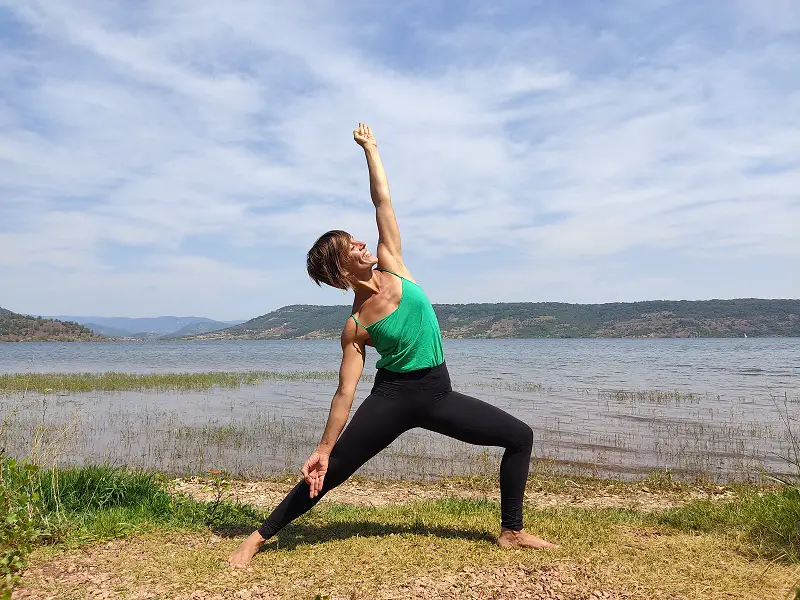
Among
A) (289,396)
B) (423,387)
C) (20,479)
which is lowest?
(289,396)

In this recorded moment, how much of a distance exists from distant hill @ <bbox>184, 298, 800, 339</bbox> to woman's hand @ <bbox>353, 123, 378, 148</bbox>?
13771 cm

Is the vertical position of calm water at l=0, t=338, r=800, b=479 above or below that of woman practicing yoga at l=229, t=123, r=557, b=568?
below

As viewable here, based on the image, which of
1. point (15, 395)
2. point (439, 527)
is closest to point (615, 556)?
point (439, 527)

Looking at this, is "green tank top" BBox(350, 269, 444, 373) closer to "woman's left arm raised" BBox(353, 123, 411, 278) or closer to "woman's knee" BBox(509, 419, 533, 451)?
"woman's left arm raised" BBox(353, 123, 411, 278)

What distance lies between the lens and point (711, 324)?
132m

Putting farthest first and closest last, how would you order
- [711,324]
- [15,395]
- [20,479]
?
[711,324]
[15,395]
[20,479]

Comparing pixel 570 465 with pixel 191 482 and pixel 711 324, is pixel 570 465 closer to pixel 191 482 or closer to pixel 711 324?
pixel 191 482

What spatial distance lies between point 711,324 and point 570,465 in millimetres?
134928

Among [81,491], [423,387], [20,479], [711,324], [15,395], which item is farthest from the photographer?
[711,324]

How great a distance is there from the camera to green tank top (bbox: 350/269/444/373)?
4.61 metres

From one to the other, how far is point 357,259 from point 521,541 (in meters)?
2.54

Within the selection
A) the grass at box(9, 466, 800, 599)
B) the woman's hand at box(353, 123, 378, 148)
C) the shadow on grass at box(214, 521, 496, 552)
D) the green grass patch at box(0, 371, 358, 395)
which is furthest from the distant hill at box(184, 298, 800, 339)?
the woman's hand at box(353, 123, 378, 148)

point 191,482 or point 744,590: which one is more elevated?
point 744,590

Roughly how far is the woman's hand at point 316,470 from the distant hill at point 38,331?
14604 centimetres
